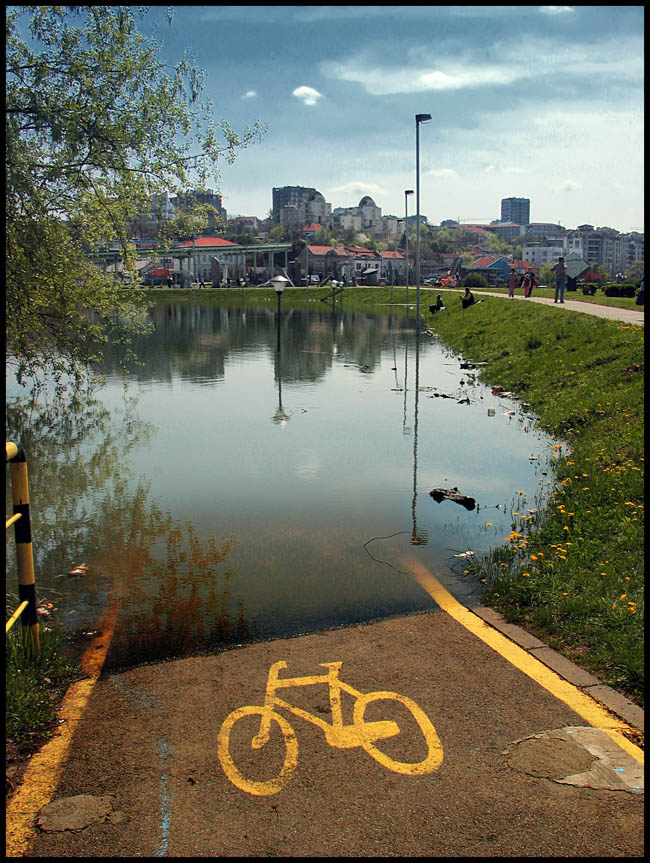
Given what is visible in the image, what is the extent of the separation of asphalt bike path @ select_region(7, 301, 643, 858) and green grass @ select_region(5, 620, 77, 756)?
125mm

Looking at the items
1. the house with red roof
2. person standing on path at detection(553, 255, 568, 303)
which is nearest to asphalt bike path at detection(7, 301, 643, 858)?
person standing on path at detection(553, 255, 568, 303)

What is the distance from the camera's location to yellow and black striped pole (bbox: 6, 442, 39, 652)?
4.73 meters

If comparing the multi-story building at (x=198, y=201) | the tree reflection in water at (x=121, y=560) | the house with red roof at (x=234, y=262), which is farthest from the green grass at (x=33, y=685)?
the house with red roof at (x=234, y=262)

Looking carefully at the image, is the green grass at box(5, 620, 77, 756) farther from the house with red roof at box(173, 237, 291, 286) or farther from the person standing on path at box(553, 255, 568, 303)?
the house with red roof at box(173, 237, 291, 286)

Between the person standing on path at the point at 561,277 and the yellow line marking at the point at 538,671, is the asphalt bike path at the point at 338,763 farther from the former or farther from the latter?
the person standing on path at the point at 561,277

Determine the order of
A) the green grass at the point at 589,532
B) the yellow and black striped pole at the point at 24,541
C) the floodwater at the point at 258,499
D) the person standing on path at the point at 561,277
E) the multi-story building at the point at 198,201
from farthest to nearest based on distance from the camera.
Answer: the person standing on path at the point at 561,277 < the multi-story building at the point at 198,201 < the floodwater at the point at 258,499 < the green grass at the point at 589,532 < the yellow and black striped pole at the point at 24,541

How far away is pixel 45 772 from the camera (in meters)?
3.77

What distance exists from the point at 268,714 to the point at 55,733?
3.92 ft

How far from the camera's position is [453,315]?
144 ft

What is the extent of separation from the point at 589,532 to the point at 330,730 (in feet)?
13.8

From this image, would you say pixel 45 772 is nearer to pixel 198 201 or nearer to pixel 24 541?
pixel 24 541

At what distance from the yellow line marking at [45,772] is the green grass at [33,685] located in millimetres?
72

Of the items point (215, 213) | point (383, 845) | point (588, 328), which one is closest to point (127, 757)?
point (383, 845)

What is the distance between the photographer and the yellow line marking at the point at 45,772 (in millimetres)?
3303
